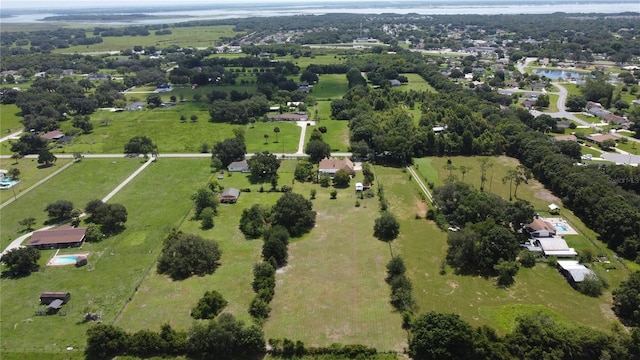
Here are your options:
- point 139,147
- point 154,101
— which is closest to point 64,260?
point 139,147

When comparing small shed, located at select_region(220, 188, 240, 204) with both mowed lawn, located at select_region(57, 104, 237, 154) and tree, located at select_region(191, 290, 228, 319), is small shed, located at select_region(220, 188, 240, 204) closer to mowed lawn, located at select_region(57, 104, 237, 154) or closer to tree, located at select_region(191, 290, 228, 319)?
tree, located at select_region(191, 290, 228, 319)

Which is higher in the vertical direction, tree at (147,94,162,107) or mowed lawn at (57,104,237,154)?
tree at (147,94,162,107)

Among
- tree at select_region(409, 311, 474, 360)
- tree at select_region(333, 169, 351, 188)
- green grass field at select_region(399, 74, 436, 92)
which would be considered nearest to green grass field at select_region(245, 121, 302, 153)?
tree at select_region(333, 169, 351, 188)

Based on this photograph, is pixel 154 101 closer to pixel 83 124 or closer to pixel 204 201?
pixel 83 124

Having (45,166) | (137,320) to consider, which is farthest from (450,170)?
(45,166)

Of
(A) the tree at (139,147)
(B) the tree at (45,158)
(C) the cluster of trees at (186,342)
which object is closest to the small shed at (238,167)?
(A) the tree at (139,147)

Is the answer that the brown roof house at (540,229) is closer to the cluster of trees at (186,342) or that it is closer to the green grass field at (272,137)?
the cluster of trees at (186,342)

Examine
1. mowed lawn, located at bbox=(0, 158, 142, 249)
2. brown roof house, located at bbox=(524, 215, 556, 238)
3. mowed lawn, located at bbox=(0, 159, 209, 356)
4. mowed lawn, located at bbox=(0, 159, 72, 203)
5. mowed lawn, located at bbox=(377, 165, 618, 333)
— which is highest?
mowed lawn, located at bbox=(0, 159, 72, 203)
